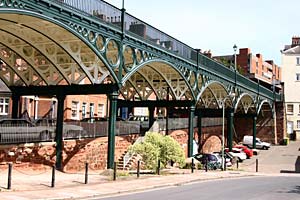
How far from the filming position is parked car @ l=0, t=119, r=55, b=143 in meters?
23.8

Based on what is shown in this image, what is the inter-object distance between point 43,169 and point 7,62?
7.68 meters

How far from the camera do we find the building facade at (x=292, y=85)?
86.6 m

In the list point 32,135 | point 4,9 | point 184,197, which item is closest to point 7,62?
point 32,135

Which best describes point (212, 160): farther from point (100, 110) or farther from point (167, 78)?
point (100, 110)

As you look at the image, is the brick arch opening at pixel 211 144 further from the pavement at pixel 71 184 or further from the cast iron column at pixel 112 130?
the cast iron column at pixel 112 130

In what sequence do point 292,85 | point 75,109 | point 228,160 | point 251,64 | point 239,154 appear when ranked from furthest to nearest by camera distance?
point 251,64 < point 292,85 < point 239,154 < point 75,109 < point 228,160

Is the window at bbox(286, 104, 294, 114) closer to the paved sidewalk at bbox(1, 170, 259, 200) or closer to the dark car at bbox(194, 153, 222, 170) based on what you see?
the dark car at bbox(194, 153, 222, 170)

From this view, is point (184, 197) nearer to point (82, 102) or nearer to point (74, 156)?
point (74, 156)

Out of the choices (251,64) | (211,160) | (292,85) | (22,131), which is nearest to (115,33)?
(22,131)

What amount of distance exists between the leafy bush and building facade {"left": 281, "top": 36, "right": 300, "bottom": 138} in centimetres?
6277

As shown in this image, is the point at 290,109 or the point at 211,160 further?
the point at 290,109

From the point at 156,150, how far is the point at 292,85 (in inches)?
2677

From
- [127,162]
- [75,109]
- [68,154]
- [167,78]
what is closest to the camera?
[68,154]

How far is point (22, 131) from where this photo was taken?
2469 centimetres
